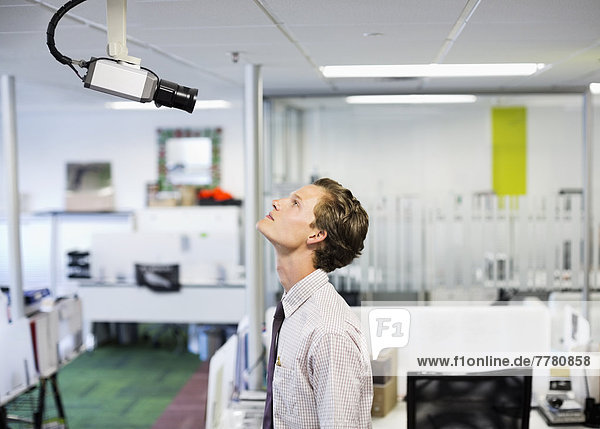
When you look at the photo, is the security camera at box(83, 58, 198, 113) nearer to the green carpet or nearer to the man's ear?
the man's ear

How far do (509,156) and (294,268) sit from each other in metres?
4.64

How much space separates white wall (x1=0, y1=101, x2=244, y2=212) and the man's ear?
6039mm

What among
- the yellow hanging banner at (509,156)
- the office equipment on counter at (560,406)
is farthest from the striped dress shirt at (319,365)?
the yellow hanging banner at (509,156)

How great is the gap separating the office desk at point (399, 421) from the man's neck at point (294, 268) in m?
1.18

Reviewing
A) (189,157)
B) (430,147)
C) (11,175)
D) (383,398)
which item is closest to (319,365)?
(383,398)

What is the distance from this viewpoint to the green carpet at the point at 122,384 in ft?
15.0

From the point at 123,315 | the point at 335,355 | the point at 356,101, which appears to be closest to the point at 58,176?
the point at 123,315

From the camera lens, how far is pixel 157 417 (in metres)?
4.58

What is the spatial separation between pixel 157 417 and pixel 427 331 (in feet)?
8.26

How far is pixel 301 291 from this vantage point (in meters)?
1.82

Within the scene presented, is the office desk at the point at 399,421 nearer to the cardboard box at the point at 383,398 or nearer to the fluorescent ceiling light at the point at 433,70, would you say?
the cardboard box at the point at 383,398

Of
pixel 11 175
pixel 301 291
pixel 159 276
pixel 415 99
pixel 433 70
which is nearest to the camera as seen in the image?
pixel 301 291

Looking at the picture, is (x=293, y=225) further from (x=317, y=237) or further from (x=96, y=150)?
(x=96, y=150)

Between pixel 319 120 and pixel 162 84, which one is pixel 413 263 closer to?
pixel 319 120
